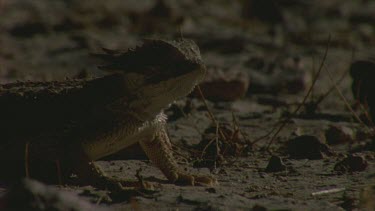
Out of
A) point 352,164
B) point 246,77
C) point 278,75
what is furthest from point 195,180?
point 278,75

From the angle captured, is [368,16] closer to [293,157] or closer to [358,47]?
[358,47]

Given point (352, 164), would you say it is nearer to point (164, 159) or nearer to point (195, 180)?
point (195, 180)

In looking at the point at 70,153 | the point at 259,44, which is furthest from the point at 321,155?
the point at 259,44

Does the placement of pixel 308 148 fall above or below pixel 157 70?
below

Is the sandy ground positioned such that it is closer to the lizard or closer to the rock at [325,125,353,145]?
the rock at [325,125,353,145]

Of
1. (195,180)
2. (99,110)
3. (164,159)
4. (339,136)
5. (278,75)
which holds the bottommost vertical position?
(195,180)

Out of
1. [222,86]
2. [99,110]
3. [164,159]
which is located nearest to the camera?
[99,110]
